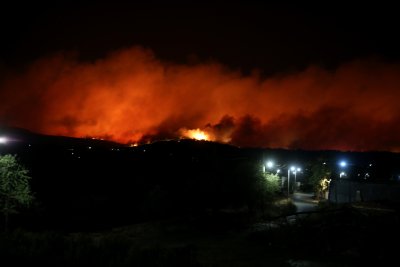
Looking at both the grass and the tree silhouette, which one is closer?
the grass

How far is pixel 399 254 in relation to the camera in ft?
81.4

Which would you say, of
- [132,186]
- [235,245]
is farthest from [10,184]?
[132,186]

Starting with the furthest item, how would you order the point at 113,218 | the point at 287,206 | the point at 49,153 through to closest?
the point at 49,153 < the point at 113,218 < the point at 287,206

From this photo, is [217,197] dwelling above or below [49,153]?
below

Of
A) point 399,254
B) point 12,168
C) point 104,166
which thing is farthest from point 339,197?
point 104,166

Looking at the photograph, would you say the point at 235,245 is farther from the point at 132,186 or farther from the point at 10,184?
the point at 132,186

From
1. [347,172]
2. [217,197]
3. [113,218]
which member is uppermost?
[347,172]

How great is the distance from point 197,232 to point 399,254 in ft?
71.5

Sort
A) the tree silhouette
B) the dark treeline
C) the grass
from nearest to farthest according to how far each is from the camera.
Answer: the grass
the tree silhouette
the dark treeline

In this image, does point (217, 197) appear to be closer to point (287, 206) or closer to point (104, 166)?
point (287, 206)

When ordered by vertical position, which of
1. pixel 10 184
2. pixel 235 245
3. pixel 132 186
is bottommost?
pixel 235 245

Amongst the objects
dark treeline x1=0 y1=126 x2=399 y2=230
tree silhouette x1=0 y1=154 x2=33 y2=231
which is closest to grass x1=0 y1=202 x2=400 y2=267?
tree silhouette x1=0 y1=154 x2=33 y2=231

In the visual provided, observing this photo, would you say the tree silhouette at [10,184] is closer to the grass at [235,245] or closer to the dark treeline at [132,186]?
the dark treeline at [132,186]

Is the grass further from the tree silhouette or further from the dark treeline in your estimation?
the dark treeline
